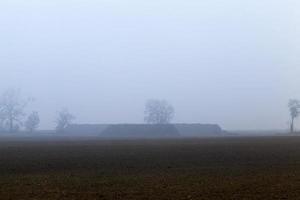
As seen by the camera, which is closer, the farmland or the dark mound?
the farmland

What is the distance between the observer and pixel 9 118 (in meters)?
185

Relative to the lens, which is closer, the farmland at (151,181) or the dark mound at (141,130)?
the farmland at (151,181)

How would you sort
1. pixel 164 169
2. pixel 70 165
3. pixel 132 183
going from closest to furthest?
pixel 132 183 < pixel 164 169 < pixel 70 165

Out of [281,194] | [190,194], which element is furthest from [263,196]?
[190,194]

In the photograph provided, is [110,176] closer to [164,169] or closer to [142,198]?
[164,169]

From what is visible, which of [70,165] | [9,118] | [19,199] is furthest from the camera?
[9,118]

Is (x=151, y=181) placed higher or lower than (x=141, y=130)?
lower

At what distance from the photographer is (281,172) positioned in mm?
32031

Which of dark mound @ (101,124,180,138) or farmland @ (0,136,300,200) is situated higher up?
dark mound @ (101,124,180,138)

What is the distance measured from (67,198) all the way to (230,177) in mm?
11522

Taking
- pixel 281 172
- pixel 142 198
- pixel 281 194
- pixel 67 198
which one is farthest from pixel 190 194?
pixel 281 172

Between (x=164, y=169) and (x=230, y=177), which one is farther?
(x=164, y=169)

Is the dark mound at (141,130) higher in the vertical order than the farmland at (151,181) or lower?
higher

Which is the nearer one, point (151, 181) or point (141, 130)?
point (151, 181)
